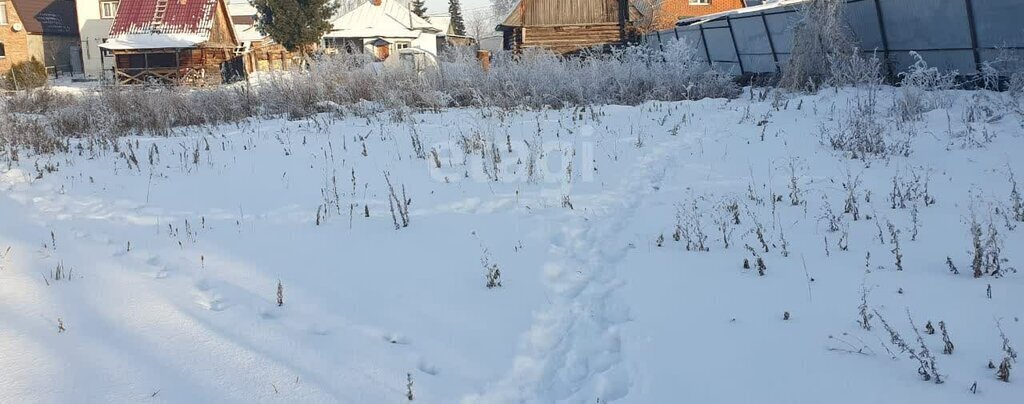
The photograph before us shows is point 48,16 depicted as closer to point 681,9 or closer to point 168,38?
point 168,38

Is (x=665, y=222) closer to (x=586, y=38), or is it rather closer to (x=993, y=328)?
(x=993, y=328)

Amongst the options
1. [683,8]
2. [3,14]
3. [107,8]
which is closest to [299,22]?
[107,8]

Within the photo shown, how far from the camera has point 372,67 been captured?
13672mm

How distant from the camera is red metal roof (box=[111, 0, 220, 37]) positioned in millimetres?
32500

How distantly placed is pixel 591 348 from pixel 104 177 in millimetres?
6294

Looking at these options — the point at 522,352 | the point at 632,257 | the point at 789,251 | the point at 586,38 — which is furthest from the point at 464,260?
the point at 586,38

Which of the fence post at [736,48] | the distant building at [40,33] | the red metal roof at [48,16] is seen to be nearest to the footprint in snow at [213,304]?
the fence post at [736,48]

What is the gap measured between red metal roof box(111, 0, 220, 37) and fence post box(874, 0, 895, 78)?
29429 millimetres

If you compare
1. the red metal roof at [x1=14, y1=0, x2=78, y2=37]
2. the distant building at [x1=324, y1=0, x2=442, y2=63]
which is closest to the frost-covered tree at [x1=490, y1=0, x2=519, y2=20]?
the distant building at [x1=324, y1=0, x2=442, y2=63]

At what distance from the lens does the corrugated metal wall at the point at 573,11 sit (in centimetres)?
2912

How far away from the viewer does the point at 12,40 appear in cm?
3806

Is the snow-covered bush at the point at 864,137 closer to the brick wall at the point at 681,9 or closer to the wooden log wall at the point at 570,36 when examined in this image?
the wooden log wall at the point at 570,36

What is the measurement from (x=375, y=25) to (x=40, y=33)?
19349 mm

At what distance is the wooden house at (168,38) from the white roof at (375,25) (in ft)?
27.8
